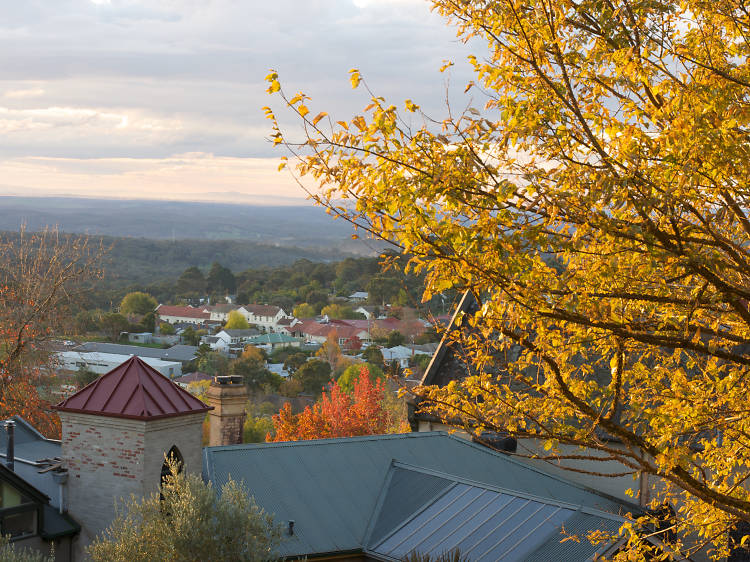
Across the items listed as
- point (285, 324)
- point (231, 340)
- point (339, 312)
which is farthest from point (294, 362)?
point (339, 312)

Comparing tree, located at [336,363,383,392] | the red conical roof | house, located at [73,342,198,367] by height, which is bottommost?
house, located at [73,342,198,367]

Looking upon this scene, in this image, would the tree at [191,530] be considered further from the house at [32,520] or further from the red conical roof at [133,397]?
the house at [32,520]

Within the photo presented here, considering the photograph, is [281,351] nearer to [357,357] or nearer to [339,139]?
[357,357]

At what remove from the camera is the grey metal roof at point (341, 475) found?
13.4 metres

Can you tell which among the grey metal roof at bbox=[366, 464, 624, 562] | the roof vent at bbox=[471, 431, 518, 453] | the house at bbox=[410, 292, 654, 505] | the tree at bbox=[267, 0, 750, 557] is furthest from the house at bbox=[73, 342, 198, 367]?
the tree at bbox=[267, 0, 750, 557]

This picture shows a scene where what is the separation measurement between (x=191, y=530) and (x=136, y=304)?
9281cm

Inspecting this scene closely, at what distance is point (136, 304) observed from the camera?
9919 centimetres

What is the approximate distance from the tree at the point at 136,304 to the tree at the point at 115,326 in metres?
6.30

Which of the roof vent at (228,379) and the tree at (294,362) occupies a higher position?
the roof vent at (228,379)

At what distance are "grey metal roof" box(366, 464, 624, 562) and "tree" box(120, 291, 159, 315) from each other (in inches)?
3458

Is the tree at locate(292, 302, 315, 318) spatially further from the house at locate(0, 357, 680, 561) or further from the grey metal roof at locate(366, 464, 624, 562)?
the grey metal roof at locate(366, 464, 624, 562)

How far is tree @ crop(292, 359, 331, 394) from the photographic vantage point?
68.9 meters

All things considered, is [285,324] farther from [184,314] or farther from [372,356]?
[372,356]

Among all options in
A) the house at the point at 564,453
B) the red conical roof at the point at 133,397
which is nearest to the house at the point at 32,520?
the red conical roof at the point at 133,397
